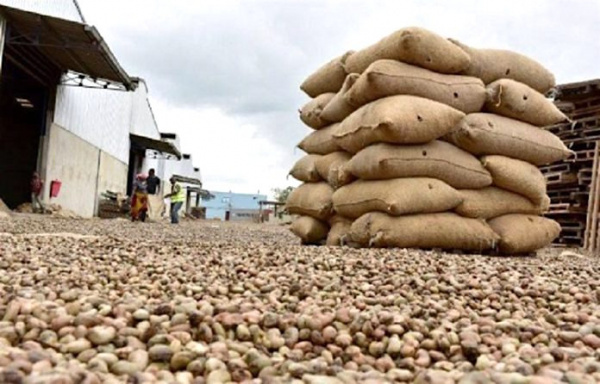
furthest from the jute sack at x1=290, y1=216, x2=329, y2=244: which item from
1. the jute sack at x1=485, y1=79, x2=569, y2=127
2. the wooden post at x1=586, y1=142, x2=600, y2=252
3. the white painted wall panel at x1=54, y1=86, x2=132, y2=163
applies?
the white painted wall panel at x1=54, y1=86, x2=132, y2=163

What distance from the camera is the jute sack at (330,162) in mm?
5180

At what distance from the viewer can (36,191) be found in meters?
12.8

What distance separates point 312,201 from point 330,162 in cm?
42

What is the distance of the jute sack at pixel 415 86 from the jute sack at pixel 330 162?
593mm

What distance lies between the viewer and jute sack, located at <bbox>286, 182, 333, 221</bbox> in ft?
17.2

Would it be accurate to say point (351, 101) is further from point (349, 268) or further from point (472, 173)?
point (349, 268)

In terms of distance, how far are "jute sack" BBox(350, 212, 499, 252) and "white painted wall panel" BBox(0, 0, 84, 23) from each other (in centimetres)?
886

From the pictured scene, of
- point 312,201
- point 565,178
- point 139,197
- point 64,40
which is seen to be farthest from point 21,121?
point 565,178

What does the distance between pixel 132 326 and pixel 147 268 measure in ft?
3.61

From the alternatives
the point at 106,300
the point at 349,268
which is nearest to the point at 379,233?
the point at 349,268

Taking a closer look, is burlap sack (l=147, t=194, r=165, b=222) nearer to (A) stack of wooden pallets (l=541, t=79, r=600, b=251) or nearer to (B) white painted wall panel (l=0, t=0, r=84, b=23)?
(B) white painted wall panel (l=0, t=0, r=84, b=23)

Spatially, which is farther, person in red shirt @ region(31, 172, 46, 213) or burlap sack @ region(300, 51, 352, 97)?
person in red shirt @ region(31, 172, 46, 213)

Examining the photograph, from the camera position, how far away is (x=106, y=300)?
180 cm

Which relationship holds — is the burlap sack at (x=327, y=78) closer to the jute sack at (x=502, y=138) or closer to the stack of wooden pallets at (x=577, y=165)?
the jute sack at (x=502, y=138)
